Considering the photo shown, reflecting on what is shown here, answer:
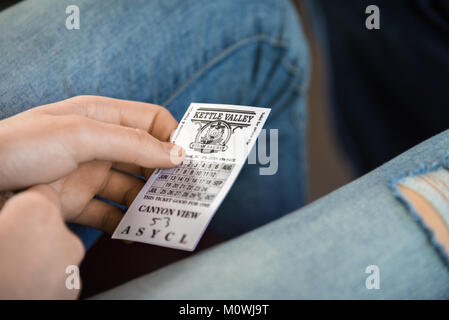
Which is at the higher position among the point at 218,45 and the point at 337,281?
the point at 218,45

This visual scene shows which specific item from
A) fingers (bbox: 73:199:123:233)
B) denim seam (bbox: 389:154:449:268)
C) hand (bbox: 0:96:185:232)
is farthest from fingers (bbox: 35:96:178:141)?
denim seam (bbox: 389:154:449:268)

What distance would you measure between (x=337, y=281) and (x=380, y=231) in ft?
0.22

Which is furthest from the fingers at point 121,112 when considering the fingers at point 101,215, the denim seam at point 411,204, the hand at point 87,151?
the denim seam at point 411,204

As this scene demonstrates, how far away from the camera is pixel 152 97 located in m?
0.63

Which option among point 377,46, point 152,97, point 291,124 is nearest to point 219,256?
point 152,97

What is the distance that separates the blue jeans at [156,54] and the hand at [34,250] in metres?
0.18

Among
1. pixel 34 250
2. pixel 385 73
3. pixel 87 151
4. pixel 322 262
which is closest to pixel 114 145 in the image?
pixel 87 151

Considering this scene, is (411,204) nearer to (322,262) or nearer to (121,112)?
(322,262)

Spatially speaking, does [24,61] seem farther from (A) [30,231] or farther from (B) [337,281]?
(B) [337,281]

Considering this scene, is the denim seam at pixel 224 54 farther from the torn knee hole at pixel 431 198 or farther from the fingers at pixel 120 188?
the torn knee hole at pixel 431 198

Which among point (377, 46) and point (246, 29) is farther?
point (377, 46)

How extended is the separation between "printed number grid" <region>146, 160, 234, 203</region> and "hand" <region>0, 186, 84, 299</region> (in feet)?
0.45

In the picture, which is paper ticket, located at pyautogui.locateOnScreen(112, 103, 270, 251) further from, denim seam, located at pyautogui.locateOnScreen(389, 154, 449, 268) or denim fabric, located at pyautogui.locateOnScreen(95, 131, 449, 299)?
denim seam, located at pyautogui.locateOnScreen(389, 154, 449, 268)

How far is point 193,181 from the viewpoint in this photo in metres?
0.50
